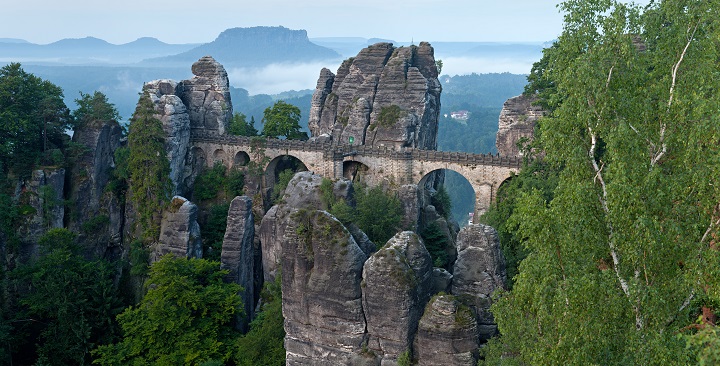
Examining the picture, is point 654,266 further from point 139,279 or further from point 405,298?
point 139,279

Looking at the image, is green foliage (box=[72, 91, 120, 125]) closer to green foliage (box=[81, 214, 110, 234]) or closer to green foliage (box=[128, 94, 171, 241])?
green foliage (box=[128, 94, 171, 241])

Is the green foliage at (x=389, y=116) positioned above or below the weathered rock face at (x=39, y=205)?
above

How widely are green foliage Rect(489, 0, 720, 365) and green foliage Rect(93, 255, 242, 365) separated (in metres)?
15.8

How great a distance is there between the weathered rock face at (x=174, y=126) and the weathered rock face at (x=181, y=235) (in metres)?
6.96

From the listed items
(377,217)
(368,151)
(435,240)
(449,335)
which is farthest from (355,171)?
(449,335)

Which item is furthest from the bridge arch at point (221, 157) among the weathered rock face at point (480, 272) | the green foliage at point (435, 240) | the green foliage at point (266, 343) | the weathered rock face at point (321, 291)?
the weathered rock face at point (480, 272)

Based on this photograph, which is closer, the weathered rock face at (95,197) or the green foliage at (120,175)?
the weathered rock face at (95,197)

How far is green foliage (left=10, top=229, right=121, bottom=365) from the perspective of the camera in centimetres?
3172

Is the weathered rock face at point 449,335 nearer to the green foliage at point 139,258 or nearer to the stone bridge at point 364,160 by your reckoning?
the green foliage at point 139,258

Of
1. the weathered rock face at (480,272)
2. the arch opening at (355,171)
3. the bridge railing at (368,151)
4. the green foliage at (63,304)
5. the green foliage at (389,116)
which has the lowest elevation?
the green foliage at (63,304)

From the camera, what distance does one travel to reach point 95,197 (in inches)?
1654

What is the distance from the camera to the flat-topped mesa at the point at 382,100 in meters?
48.0

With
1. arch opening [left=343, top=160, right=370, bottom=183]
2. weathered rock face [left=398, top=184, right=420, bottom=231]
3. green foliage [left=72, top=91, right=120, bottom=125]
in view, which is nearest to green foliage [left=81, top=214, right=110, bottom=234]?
green foliage [left=72, top=91, right=120, bottom=125]

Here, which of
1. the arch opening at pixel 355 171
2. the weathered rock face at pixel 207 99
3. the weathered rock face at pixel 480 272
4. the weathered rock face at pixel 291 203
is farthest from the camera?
the weathered rock face at pixel 207 99
